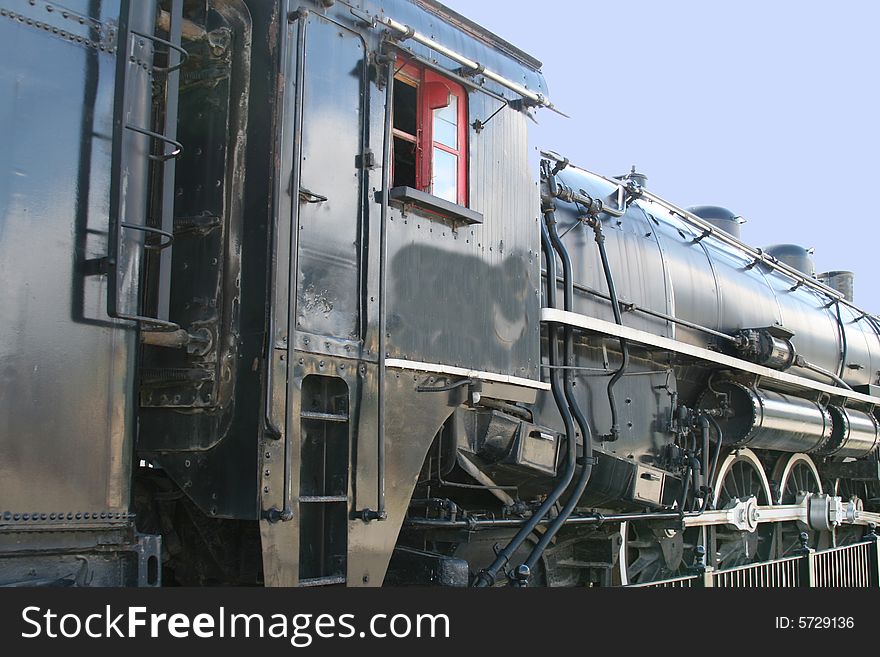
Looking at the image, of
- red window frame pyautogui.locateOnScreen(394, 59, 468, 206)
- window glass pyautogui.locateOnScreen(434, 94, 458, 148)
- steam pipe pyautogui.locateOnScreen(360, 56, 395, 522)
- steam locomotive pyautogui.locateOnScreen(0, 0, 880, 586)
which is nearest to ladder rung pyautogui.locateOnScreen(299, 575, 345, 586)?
steam locomotive pyautogui.locateOnScreen(0, 0, 880, 586)

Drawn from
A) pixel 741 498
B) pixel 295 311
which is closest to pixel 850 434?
pixel 741 498

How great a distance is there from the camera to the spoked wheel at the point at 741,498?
913 centimetres

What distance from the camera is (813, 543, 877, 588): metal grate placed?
412 inches

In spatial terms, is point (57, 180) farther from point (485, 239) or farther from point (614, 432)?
point (614, 432)

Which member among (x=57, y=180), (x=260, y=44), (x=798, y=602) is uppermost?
(x=260, y=44)

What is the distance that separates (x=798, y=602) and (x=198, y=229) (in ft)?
12.4

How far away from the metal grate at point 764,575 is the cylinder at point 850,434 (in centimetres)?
154

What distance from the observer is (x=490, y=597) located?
404 centimetres

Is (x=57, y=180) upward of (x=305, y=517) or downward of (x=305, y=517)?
upward

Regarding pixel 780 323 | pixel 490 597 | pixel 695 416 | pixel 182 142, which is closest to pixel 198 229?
pixel 182 142

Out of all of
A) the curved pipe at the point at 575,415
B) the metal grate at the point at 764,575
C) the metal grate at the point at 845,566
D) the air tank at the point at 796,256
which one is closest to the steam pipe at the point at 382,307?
the curved pipe at the point at 575,415

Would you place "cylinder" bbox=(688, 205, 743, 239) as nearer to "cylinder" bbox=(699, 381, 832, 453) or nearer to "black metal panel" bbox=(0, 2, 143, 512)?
"cylinder" bbox=(699, 381, 832, 453)

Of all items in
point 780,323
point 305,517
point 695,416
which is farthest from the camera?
point 780,323

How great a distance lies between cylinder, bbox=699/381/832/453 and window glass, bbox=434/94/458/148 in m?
4.64
